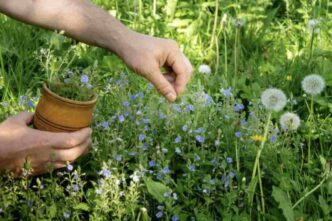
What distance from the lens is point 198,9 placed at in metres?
4.36

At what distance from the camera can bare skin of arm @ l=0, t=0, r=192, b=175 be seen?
7.57ft

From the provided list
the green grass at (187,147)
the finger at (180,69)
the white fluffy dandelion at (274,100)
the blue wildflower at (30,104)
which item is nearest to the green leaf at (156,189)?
the green grass at (187,147)

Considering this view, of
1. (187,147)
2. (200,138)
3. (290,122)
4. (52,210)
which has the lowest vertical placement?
(52,210)

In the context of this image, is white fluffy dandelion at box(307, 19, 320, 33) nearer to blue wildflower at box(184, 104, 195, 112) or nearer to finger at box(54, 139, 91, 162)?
blue wildflower at box(184, 104, 195, 112)

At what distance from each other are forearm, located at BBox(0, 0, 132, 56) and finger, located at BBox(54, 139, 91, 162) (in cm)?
38

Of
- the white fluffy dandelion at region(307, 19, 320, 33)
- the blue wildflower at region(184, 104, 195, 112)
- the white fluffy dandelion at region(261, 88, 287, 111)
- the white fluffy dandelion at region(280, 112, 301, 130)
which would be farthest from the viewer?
the white fluffy dandelion at region(307, 19, 320, 33)

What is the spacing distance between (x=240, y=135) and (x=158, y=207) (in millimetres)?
481

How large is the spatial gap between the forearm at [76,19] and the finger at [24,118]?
38cm

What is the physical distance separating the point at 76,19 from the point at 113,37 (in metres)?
0.22

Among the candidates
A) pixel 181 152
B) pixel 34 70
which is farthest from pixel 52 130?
pixel 34 70

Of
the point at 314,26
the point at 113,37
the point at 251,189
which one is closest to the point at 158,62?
the point at 113,37

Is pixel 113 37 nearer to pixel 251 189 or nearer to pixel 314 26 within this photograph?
pixel 251 189

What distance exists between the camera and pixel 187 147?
109 inches

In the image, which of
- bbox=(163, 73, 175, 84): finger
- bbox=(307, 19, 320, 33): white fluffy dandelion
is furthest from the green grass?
bbox=(163, 73, 175, 84): finger
